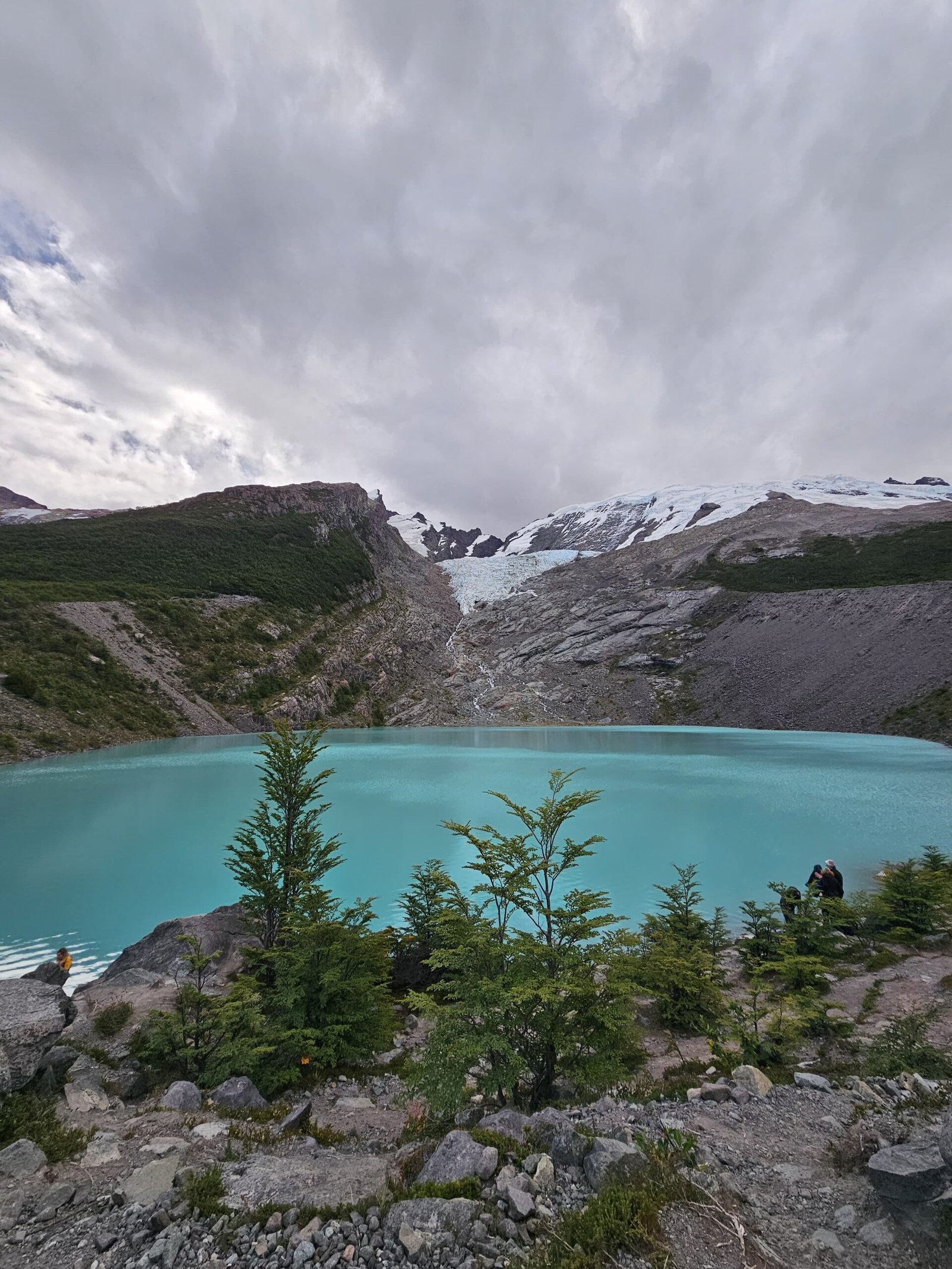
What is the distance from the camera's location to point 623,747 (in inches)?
1962

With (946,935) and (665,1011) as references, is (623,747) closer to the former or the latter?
(946,935)

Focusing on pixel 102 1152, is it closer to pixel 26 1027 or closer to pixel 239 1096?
pixel 239 1096

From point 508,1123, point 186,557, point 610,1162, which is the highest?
point 186,557

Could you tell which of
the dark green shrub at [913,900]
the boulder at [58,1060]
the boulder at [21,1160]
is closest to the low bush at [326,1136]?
the boulder at [21,1160]

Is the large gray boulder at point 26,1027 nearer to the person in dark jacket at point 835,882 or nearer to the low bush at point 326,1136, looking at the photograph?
the low bush at point 326,1136

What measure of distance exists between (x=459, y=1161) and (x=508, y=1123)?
1.04m

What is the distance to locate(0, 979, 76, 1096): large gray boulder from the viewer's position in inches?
215

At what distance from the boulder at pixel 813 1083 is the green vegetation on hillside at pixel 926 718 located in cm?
5788

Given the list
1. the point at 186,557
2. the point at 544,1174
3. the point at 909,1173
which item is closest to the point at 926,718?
the point at 909,1173

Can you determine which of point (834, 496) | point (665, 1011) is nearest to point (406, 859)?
point (665, 1011)

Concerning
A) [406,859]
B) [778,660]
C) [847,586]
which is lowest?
[406,859]

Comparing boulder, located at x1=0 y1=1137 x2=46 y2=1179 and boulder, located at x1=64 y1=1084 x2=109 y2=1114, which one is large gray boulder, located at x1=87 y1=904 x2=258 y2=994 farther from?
boulder, located at x1=0 y1=1137 x2=46 y2=1179

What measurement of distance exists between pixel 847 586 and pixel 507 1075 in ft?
319

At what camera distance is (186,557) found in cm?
8812
